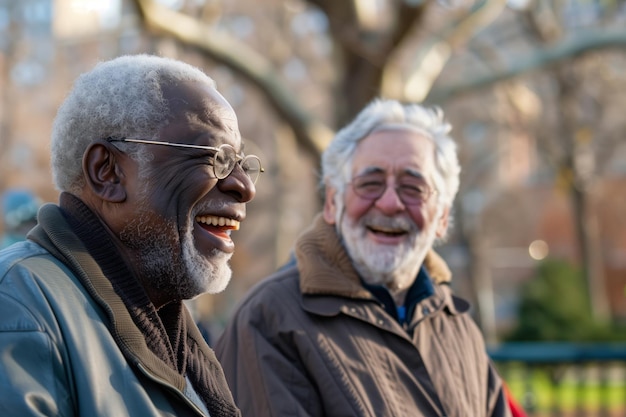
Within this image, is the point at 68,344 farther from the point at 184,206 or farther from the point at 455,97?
the point at 455,97

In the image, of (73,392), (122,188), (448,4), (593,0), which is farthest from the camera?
(593,0)

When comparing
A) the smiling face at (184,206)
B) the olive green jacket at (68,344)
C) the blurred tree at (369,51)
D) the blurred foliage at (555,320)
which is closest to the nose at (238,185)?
the smiling face at (184,206)

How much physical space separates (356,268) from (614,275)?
37641 millimetres

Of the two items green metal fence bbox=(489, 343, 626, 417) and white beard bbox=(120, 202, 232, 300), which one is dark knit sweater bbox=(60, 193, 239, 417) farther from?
green metal fence bbox=(489, 343, 626, 417)

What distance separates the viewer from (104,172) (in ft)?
7.11

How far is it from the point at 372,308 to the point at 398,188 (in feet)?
1.83

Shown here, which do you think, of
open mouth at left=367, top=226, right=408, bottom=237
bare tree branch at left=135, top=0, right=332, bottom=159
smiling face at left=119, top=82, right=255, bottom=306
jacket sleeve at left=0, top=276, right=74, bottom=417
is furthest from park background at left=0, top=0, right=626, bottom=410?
open mouth at left=367, top=226, right=408, bottom=237

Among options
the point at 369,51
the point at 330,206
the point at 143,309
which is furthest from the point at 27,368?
the point at 369,51

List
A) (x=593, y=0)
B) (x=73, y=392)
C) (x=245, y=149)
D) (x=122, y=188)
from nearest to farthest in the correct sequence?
1. (x=73, y=392)
2. (x=122, y=188)
3. (x=245, y=149)
4. (x=593, y=0)

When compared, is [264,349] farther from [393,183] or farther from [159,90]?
[159,90]

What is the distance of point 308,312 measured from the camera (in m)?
3.47

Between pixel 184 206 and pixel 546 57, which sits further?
pixel 546 57

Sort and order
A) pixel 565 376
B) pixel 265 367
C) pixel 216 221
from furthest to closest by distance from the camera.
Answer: pixel 565 376 → pixel 265 367 → pixel 216 221

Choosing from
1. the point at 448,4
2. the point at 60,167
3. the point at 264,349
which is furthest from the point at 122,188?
the point at 448,4
